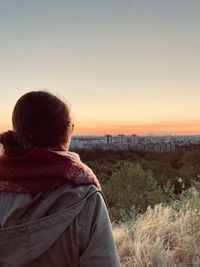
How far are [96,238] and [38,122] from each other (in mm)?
464

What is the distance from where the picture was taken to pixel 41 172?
210 cm

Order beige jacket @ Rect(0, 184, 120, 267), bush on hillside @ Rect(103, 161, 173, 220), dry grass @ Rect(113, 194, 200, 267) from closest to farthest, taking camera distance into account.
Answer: beige jacket @ Rect(0, 184, 120, 267) → dry grass @ Rect(113, 194, 200, 267) → bush on hillside @ Rect(103, 161, 173, 220)

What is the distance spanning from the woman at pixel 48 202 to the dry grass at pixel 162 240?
103 inches

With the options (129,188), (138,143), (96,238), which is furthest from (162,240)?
(138,143)

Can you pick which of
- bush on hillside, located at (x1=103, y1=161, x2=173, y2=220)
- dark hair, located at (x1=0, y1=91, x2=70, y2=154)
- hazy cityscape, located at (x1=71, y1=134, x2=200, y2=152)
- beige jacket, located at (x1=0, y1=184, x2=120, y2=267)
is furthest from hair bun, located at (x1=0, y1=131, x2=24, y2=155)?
hazy cityscape, located at (x1=71, y1=134, x2=200, y2=152)

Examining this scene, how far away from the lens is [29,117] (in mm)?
2154

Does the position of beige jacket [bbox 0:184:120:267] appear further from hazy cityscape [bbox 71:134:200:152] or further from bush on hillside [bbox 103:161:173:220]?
hazy cityscape [bbox 71:134:200:152]

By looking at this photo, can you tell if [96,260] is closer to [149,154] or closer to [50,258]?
[50,258]

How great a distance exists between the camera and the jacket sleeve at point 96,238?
208cm

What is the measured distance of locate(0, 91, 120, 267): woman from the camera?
6.84ft

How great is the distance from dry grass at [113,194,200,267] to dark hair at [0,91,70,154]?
2.70 meters

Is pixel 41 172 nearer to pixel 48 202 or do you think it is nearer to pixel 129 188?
pixel 48 202

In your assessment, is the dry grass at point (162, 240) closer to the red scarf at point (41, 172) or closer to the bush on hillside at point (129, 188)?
the red scarf at point (41, 172)

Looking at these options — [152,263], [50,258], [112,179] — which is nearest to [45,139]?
[50,258]
